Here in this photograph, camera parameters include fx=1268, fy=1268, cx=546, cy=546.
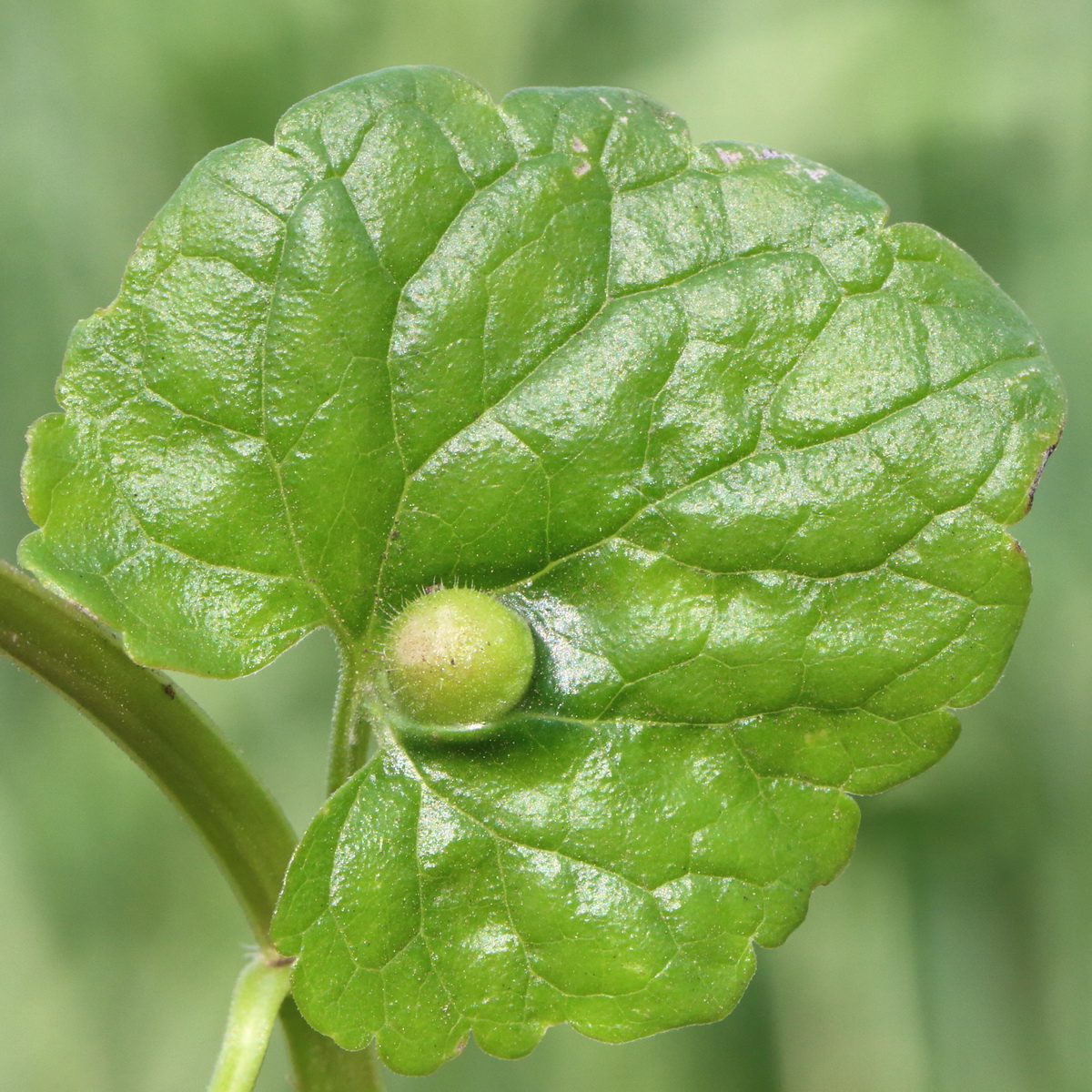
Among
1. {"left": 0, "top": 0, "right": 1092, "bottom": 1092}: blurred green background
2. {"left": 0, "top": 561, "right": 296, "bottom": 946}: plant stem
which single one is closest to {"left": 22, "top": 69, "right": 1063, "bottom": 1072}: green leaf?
{"left": 0, "top": 561, "right": 296, "bottom": 946}: plant stem

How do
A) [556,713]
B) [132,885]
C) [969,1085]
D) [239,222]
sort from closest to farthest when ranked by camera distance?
[239,222] → [556,713] → [969,1085] → [132,885]

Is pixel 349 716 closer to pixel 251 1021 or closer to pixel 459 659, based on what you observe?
pixel 459 659

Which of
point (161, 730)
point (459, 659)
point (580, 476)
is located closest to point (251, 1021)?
point (161, 730)

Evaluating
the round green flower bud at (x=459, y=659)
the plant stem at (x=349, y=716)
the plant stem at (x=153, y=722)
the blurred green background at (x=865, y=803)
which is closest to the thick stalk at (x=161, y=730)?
the plant stem at (x=153, y=722)

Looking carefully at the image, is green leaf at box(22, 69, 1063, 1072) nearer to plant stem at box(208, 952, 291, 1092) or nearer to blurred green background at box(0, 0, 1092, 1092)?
plant stem at box(208, 952, 291, 1092)

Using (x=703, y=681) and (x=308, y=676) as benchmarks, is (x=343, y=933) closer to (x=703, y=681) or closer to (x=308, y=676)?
(x=703, y=681)

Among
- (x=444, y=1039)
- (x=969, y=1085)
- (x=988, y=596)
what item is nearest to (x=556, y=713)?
(x=444, y=1039)

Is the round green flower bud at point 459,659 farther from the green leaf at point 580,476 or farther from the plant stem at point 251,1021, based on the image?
the plant stem at point 251,1021
